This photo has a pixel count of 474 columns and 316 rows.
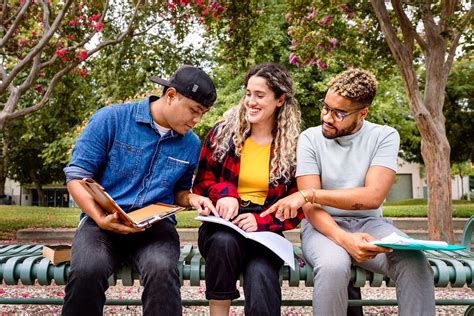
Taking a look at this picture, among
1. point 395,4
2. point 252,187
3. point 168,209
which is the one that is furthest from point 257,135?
point 395,4

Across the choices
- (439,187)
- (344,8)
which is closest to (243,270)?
(439,187)

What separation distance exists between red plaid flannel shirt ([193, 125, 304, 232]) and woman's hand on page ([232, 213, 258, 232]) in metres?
0.05

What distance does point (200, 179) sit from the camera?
3035 millimetres

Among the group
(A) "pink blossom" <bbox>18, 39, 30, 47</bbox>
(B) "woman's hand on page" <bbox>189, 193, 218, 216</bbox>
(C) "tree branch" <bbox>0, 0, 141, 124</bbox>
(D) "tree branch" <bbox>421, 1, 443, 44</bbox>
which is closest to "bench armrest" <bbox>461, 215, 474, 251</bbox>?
(B) "woman's hand on page" <bbox>189, 193, 218, 216</bbox>

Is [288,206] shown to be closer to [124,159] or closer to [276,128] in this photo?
[276,128]

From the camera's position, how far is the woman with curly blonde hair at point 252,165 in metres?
2.66

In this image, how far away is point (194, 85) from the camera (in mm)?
2730

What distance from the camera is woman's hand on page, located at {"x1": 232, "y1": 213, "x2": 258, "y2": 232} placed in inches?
107

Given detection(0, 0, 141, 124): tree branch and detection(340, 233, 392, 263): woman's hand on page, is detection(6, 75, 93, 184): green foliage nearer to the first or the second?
detection(0, 0, 141, 124): tree branch

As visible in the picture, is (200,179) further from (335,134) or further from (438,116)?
(438,116)

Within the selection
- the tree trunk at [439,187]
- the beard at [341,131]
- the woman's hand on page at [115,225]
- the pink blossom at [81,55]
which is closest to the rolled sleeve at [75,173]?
the woman's hand on page at [115,225]

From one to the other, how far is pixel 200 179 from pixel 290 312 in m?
2.36

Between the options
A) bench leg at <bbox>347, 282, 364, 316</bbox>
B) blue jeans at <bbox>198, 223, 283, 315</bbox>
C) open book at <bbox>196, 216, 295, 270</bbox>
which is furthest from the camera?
bench leg at <bbox>347, 282, 364, 316</bbox>

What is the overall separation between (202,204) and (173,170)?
0.25 meters
